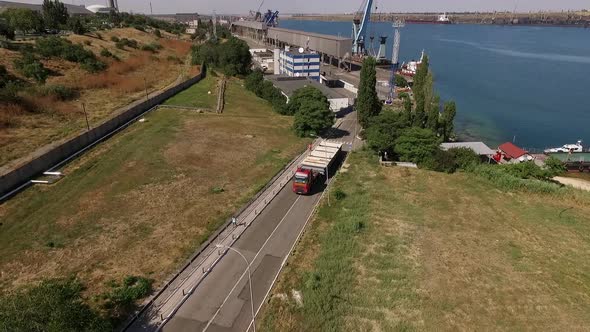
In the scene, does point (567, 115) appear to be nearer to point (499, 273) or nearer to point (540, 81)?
point (540, 81)

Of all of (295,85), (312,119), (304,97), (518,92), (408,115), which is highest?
(304,97)

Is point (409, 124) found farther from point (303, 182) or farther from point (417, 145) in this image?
point (303, 182)

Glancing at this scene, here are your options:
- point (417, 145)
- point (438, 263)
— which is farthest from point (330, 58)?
point (438, 263)

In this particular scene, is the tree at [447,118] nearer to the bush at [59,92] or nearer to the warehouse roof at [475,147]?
the warehouse roof at [475,147]

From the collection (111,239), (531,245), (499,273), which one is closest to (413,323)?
(499,273)

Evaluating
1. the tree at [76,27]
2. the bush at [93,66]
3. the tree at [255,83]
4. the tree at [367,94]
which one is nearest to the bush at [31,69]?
the bush at [93,66]

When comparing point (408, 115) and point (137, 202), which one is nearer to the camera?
point (137, 202)

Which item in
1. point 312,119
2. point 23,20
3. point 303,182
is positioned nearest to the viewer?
point 303,182

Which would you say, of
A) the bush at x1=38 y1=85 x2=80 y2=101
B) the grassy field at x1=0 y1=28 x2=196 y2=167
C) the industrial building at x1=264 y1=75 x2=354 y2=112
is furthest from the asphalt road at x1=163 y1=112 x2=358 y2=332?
the bush at x1=38 y1=85 x2=80 y2=101
